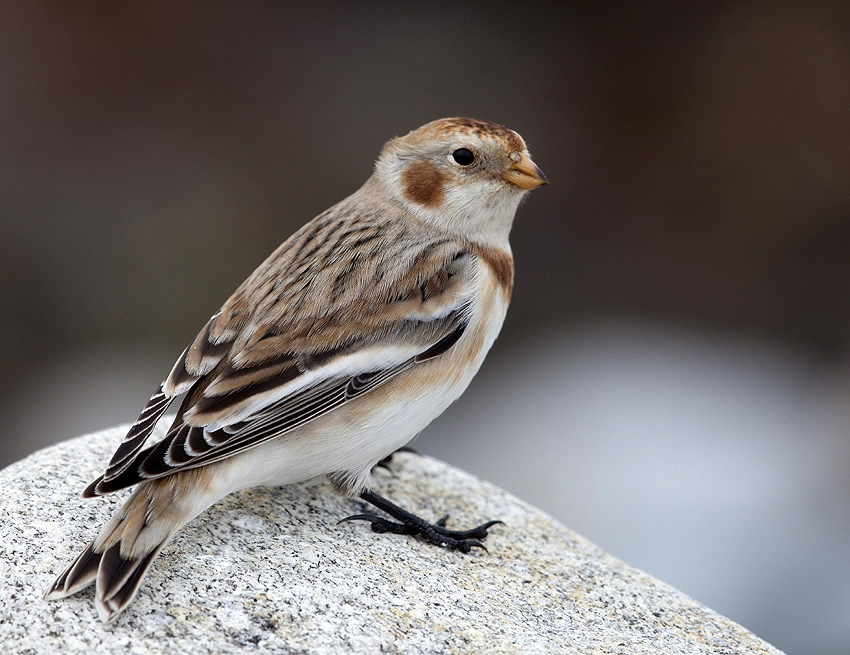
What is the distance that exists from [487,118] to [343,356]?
651 centimetres

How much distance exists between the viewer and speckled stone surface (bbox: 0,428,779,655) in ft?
8.77

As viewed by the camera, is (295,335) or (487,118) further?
(487,118)

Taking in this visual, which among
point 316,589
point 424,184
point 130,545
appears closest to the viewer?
point 130,545

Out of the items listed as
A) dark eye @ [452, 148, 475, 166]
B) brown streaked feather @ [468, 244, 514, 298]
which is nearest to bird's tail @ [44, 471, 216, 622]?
brown streaked feather @ [468, 244, 514, 298]

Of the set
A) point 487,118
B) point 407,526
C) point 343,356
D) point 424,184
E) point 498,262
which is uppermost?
point 487,118

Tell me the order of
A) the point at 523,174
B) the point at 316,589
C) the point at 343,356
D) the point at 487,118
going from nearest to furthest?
the point at 316,589 → the point at 343,356 → the point at 523,174 → the point at 487,118

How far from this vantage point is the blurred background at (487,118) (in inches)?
330

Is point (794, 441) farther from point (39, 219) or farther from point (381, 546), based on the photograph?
point (39, 219)

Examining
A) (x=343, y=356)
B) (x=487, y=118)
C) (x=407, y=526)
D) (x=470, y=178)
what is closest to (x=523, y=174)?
(x=470, y=178)

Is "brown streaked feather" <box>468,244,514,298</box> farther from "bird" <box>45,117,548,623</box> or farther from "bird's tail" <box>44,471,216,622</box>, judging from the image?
"bird's tail" <box>44,471,216,622</box>

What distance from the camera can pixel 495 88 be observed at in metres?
9.76

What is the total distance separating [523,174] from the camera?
394cm

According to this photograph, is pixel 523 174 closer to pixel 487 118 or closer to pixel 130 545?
pixel 130 545

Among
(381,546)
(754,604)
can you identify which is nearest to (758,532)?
(754,604)
